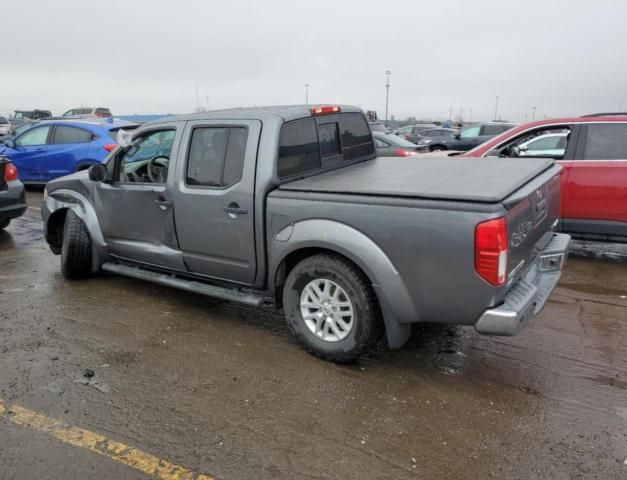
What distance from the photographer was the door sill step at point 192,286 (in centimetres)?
400

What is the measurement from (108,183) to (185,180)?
1139 mm

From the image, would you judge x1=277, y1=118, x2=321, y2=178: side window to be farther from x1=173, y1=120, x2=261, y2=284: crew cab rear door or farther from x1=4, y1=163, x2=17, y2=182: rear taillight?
x1=4, y1=163, x2=17, y2=182: rear taillight

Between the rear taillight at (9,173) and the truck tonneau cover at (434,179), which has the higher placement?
the truck tonneau cover at (434,179)

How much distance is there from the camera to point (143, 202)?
181 inches

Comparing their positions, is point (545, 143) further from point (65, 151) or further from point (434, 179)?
point (65, 151)

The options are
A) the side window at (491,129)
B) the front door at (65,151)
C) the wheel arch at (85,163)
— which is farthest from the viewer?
the side window at (491,129)

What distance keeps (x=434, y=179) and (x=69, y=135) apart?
8.90 metres

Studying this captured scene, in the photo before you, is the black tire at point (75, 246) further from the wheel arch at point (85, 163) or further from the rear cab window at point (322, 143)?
the wheel arch at point (85, 163)

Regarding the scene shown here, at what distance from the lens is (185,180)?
4.25m

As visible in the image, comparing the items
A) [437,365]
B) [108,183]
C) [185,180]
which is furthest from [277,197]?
[108,183]

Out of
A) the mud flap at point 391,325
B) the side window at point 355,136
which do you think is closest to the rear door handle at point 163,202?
the side window at point 355,136

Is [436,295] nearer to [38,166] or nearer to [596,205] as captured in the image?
[596,205]

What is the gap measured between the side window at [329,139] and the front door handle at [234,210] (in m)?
0.94

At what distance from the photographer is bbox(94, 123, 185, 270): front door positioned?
4.45 metres
